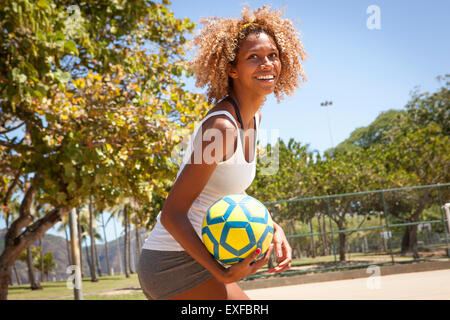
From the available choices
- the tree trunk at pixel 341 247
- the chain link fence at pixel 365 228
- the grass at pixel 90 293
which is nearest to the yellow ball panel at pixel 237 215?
the chain link fence at pixel 365 228

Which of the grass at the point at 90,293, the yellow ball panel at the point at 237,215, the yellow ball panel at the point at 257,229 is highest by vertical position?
the yellow ball panel at the point at 237,215

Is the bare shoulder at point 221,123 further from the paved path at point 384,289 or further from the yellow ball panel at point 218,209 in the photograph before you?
the paved path at point 384,289

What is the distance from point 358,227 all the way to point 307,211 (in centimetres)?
173

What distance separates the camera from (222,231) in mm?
2010

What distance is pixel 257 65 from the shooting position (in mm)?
2289

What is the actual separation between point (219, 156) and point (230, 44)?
75 centimetres

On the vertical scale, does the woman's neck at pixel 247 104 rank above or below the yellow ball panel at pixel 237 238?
above

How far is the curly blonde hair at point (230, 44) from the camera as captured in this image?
7.97ft

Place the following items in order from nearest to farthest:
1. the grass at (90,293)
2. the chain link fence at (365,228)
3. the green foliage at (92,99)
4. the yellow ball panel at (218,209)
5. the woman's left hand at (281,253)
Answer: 1. the yellow ball panel at (218,209)
2. the woman's left hand at (281,253)
3. the green foliage at (92,99)
4. the chain link fence at (365,228)
5. the grass at (90,293)

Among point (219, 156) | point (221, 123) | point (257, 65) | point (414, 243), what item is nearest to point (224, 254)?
point (219, 156)

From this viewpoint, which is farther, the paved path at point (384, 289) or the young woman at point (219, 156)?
the paved path at point (384, 289)

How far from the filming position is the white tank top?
2.11 meters

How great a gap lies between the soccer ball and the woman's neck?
0.44 meters
